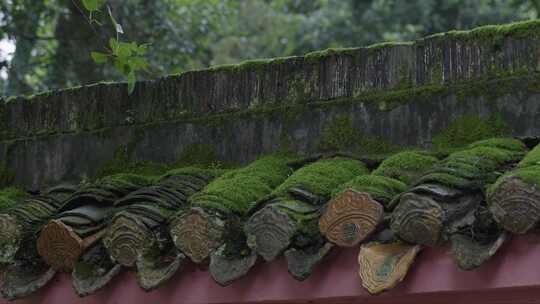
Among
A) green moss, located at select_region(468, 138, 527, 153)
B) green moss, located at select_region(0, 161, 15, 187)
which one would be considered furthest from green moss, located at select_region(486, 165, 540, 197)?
green moss, located at select_region(0, 161, 15, 187)

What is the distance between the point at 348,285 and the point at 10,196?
6.30 ft

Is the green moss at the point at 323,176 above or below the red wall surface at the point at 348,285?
above

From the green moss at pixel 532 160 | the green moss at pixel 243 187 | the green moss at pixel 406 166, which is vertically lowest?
the green moss at pixel 243 187

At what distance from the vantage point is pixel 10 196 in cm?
434

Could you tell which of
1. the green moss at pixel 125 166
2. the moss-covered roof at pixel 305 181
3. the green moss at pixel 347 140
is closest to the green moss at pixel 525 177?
the moss-covered roof at pixel 305 181

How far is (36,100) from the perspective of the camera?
15.8 ft

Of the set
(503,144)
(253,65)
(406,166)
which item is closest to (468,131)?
(503,144)

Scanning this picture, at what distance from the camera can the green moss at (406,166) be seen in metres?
3.24

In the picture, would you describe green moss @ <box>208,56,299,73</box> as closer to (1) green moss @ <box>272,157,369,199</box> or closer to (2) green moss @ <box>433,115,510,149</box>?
(1) green moss @ <box>272,157,369,199</box>

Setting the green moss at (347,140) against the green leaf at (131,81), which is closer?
the green moss at (347,140)

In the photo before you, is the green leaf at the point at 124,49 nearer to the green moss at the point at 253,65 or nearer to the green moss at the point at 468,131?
the green moss at the point at 253,65

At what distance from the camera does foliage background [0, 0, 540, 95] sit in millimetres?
10055

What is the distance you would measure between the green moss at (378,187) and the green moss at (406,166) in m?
0.08

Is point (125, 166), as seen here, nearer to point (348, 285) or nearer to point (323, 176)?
point (323, 176)
